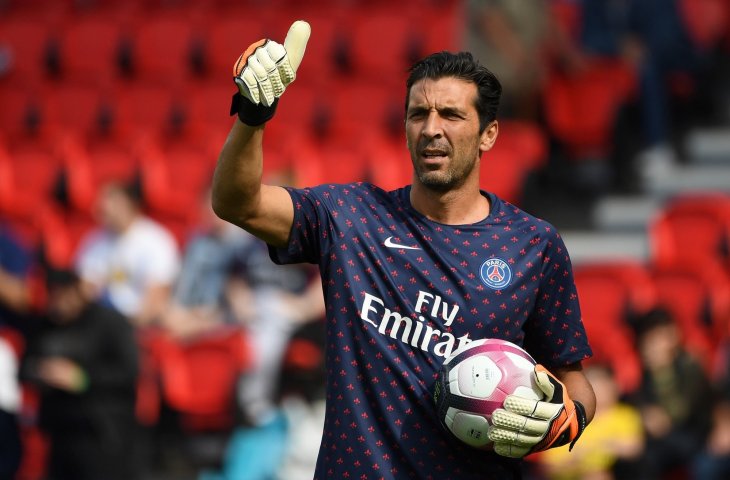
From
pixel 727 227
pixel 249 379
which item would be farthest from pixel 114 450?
pixel 727 227

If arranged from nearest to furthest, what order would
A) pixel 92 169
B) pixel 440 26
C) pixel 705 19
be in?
pixel 92 169 < pixel 705 19 < pixel 440 26

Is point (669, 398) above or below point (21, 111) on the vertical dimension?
below

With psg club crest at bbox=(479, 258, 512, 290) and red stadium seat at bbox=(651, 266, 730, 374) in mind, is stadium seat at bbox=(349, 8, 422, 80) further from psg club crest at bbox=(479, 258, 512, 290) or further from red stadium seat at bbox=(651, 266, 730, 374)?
psg club crest at bbox=(479, 258, 512, 290)

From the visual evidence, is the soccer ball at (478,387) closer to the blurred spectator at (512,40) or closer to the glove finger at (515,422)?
the glove finger at (515,422)

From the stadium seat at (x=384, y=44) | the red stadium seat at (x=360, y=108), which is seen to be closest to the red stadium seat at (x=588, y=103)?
the red stadium seat at (x=360, y=108)

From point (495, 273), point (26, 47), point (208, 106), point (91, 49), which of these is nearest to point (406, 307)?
point (495, 273)

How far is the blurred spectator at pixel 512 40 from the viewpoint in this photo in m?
9.43

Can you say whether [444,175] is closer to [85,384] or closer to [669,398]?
[669,398]

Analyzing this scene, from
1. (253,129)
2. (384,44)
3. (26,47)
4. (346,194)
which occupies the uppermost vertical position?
(384,44)

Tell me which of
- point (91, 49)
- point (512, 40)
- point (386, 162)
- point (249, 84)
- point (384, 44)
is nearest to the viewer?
point (249, 84)

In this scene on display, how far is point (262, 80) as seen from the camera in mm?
2947

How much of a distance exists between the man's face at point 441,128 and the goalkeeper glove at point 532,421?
54cm

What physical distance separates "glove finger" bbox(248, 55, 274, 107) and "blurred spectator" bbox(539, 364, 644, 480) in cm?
373

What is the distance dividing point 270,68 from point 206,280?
17.7ft
